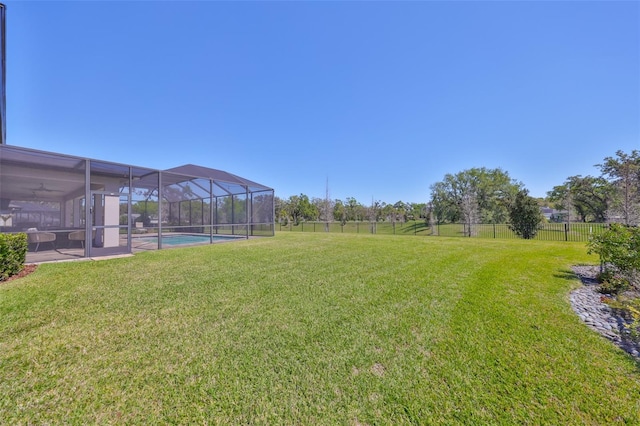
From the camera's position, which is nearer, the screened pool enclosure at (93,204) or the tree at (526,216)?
the screened pool enclosure at (93,204)

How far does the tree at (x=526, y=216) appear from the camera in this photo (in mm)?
12859

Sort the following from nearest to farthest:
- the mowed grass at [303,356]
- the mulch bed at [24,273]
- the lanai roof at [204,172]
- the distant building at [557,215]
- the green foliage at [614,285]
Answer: the mowed grass at [303,356] < the green foliage at [614,285] < the mulch bed at [24,273] < the lanai roof at [204,172] < the distant building at [557,215]

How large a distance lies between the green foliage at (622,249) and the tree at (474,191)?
30888mm

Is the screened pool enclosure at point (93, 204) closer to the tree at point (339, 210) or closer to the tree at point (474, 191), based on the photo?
the tree at point (339, 210)

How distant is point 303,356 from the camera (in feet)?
7.56

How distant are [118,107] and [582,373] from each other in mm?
16319

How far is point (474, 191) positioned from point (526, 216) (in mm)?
23999

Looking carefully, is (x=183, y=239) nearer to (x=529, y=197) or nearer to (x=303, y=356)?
(x=303, y=356)

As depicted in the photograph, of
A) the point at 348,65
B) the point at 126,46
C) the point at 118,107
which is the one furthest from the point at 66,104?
the point at 348,65

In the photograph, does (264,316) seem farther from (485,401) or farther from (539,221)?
(539,221)

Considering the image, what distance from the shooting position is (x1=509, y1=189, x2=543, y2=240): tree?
12.9 meters

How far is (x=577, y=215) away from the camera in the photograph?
32219mm

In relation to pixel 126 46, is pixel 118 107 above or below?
below

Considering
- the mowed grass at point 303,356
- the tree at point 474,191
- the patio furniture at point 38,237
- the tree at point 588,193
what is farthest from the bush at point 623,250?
the tree at point 474,191
